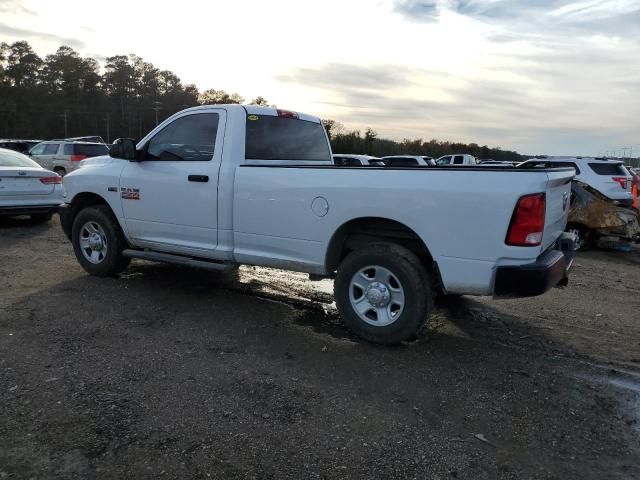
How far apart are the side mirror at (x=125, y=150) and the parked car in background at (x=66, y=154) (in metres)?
13.4

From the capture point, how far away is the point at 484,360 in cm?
423

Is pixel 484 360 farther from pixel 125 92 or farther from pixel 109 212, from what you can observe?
pixel 125 92

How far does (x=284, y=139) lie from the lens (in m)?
5.71

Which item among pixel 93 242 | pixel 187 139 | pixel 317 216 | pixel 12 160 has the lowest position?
pixel 93 242

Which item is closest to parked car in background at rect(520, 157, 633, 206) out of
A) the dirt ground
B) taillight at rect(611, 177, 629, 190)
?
taillight at rect(611, 177, 629, 190)

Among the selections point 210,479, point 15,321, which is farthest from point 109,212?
point 210,479

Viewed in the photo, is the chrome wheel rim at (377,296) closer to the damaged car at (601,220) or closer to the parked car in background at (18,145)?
the damaged car at (601,220)

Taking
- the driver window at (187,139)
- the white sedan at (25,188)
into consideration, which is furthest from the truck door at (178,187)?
the white sedan at (25,188)

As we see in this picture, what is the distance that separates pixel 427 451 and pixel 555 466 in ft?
2.24

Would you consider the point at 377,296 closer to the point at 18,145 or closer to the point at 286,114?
the point at 286,114

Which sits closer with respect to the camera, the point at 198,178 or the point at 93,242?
the point at 198,178

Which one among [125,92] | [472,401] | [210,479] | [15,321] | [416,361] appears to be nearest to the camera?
[210,479]

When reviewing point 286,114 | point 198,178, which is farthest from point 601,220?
point 198,178

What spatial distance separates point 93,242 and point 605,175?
1020 cm
